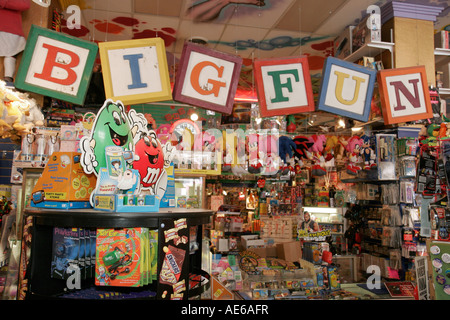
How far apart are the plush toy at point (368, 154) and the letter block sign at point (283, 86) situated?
7.05 ft

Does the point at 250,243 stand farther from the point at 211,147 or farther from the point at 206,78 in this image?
the point at 206,78

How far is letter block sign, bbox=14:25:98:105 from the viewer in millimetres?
2646

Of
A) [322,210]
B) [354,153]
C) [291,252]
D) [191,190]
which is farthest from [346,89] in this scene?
[322,210]

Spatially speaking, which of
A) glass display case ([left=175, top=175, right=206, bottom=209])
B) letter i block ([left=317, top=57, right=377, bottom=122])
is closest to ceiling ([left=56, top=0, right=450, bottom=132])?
letter i block ([left=317, top=57, right=377, bottom=122])

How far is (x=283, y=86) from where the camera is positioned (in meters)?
3.22

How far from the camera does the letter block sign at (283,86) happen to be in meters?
3.21

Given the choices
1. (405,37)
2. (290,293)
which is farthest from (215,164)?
(405,37)

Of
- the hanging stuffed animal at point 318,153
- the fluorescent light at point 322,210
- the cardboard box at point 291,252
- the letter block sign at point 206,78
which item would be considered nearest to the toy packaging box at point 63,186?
the letter block sign at point 206,78

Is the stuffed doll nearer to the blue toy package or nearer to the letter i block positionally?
the blue toy package

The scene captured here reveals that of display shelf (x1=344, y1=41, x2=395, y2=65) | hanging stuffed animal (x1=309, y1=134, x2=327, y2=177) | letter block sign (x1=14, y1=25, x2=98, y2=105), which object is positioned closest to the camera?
letter block sign (x1=14, y1=25, x2=98, y2=105)

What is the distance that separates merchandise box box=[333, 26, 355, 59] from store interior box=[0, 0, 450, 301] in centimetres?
3

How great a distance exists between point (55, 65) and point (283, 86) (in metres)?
1.96

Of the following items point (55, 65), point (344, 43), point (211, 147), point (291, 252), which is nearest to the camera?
point (55, 65)

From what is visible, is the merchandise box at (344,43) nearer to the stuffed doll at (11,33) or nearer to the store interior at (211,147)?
the store interior at (211,147)
